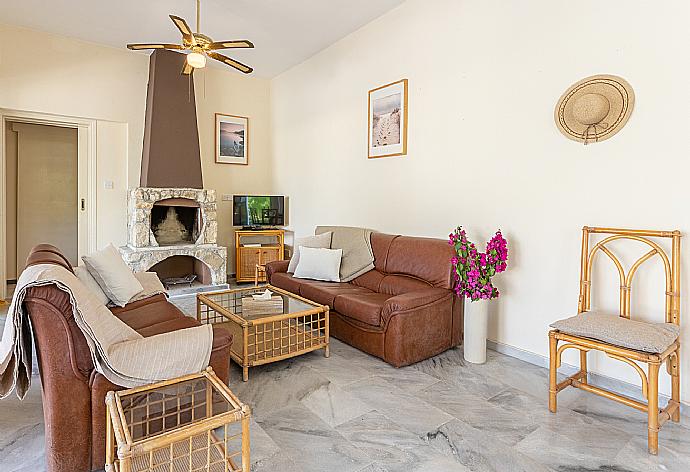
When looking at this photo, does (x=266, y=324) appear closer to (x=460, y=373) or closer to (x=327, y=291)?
(x=327, y=291)

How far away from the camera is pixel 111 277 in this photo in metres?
2.93

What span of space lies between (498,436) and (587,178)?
1.72 metres

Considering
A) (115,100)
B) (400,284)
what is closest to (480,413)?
(400,284)

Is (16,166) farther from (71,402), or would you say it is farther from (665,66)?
(665,66)

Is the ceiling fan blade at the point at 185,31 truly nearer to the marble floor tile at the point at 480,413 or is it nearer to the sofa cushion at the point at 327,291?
the sofa cushion at the point at 327,291

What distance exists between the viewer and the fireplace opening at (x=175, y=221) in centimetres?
550

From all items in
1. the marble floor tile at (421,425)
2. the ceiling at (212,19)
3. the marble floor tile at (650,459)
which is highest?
the ceiling at (212,19)

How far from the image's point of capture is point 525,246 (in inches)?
124

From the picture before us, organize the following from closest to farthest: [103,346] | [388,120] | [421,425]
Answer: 1. [103,346]
2. [421,425]
3. [388,120]

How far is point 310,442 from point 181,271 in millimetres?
4419

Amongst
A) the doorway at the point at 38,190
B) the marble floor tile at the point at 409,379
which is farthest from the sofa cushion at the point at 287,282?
the doorway at the point at 38,190

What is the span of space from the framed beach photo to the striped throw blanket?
2.92m

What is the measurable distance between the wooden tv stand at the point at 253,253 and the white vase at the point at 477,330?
334cm

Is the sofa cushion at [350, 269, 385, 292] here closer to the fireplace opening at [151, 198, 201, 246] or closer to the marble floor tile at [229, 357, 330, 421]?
the marble floor tile at [229, 357, 330, 421]
